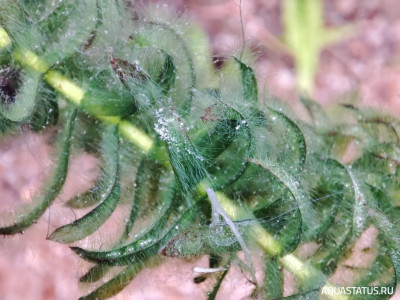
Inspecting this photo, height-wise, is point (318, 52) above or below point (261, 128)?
below

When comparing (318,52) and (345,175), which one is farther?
(318,52)

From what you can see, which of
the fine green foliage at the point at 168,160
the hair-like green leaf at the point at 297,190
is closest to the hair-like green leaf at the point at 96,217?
the fine green foliage at the point at 168,160

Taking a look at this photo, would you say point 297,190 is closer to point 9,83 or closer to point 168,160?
point 168,160

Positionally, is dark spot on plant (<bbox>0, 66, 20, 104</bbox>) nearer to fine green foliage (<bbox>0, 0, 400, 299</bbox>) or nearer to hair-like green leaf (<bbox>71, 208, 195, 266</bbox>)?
fine green foliage (<bbox>0, 0, 400, 299</bbox>)

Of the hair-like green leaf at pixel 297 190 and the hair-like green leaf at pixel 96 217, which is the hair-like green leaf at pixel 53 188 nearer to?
the hair-like green leaf at pixel 96 217

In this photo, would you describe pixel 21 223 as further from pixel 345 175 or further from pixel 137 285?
pixel 345 175

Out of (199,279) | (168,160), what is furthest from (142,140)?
(199,279)

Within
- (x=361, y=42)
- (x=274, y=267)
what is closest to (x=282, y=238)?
(x=274, y=267)
